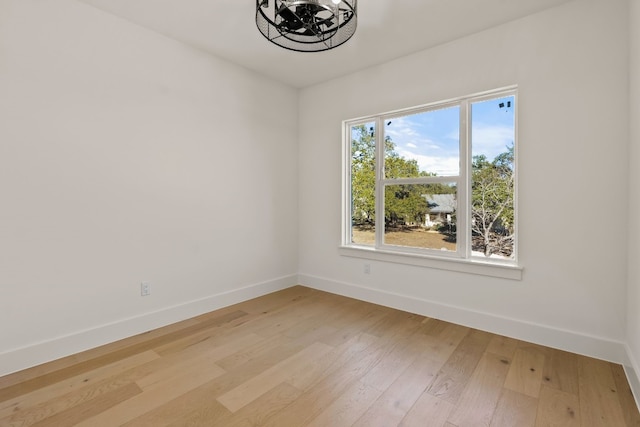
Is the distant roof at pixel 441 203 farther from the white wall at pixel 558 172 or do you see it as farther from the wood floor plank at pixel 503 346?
the wood floor plank at pixel 503 346

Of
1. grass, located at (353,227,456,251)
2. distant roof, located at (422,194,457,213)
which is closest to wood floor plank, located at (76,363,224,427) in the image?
grass, located at (353,227,456,251)

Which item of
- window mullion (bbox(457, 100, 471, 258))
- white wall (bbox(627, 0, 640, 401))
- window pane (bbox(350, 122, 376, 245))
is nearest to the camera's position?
white wall (bbox(627, 0, 640, 401))

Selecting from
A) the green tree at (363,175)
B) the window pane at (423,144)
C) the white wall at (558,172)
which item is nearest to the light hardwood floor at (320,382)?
the white wall at (558,172)

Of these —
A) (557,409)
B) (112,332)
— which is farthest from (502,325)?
(112,332)

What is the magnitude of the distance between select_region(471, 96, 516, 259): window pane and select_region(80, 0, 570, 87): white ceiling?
2.32ft

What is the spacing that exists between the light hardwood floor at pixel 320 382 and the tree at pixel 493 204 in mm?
805

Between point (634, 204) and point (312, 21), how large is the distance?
236cm

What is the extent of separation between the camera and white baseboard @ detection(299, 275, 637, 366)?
2230 mm

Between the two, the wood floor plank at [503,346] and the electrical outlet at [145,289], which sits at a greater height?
the electrical outlet at [145,289]

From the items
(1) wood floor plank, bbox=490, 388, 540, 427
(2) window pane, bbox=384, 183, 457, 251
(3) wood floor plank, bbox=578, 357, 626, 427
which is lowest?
(1) wood floor plank, bbox=490, 388, 540, 427

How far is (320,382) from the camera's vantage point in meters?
1.97

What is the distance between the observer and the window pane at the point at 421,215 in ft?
10.1

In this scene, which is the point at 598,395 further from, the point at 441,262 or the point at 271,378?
the point at 271,378

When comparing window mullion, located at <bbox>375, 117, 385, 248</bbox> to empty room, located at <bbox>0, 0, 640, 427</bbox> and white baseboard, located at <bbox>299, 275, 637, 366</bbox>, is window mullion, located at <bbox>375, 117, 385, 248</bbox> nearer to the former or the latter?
empty room, located at <bbox>0, 0, 640, 427</bbox>
